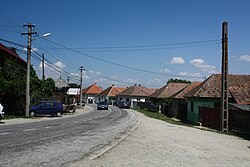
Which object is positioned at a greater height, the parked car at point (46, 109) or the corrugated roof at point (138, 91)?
the corrugated roof at point (138, 91)

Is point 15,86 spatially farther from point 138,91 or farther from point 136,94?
point 138,91

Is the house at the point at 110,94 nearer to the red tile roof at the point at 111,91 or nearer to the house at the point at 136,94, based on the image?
the red tile roof at the point at 111,91

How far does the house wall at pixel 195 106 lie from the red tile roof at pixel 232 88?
0.86 m

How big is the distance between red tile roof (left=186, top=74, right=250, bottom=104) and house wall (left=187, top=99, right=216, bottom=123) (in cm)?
86

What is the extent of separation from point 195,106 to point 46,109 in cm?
1576

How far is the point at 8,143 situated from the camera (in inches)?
463

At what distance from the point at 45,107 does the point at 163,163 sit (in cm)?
2608

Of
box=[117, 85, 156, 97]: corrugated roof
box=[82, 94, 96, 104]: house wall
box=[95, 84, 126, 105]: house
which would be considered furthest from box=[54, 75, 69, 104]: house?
box=[82, 94, 96, 104]: house wall

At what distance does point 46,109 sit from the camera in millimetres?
33312

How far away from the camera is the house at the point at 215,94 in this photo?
27484mm

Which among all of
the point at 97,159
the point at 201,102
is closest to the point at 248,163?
the point at 97,159

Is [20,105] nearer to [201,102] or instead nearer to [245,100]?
[201,102]

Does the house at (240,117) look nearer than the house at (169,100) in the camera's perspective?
Yes

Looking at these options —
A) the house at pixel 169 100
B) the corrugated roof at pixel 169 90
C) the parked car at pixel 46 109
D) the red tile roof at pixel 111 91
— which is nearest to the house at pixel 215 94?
the house at pixel 169 100
